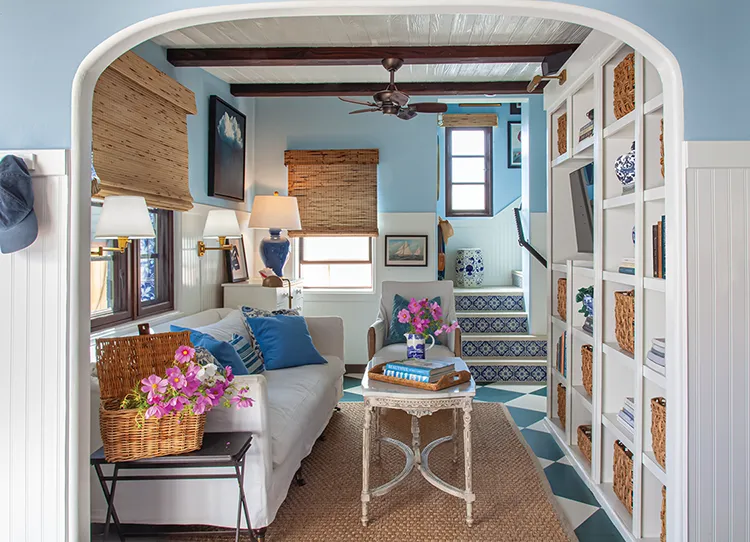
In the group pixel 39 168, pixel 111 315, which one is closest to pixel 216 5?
pixel 39 168

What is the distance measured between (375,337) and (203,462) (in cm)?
262

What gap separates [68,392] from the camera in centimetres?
194

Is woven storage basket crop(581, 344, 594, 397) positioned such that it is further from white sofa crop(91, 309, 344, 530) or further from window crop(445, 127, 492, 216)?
window crop(445, 127, 492, 216)

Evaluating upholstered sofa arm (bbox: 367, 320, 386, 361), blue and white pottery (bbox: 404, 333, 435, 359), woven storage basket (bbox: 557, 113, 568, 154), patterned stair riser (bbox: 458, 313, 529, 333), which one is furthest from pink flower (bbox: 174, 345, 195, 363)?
patterned stair riser (bbox: 458, 313, 529, 333)

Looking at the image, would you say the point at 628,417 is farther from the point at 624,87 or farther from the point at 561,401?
the point at 624,87

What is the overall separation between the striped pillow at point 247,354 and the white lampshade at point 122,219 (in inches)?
37.0

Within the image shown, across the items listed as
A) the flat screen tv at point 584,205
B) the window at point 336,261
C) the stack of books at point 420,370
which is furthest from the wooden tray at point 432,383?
the window at point 336,261

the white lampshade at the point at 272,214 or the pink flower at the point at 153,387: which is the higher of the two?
the white lampshade at the point at 272,214

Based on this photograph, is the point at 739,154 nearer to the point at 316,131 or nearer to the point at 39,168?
the point at 39,168

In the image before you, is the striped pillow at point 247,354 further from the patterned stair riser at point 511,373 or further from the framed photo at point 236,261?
the patterned stair riser at point 511,373

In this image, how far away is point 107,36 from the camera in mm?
1919

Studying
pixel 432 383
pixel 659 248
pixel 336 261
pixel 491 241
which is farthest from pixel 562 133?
pixel 491 241

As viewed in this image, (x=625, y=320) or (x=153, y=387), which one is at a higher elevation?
(x=625, y=320)

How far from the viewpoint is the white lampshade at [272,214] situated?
16.9 feet
